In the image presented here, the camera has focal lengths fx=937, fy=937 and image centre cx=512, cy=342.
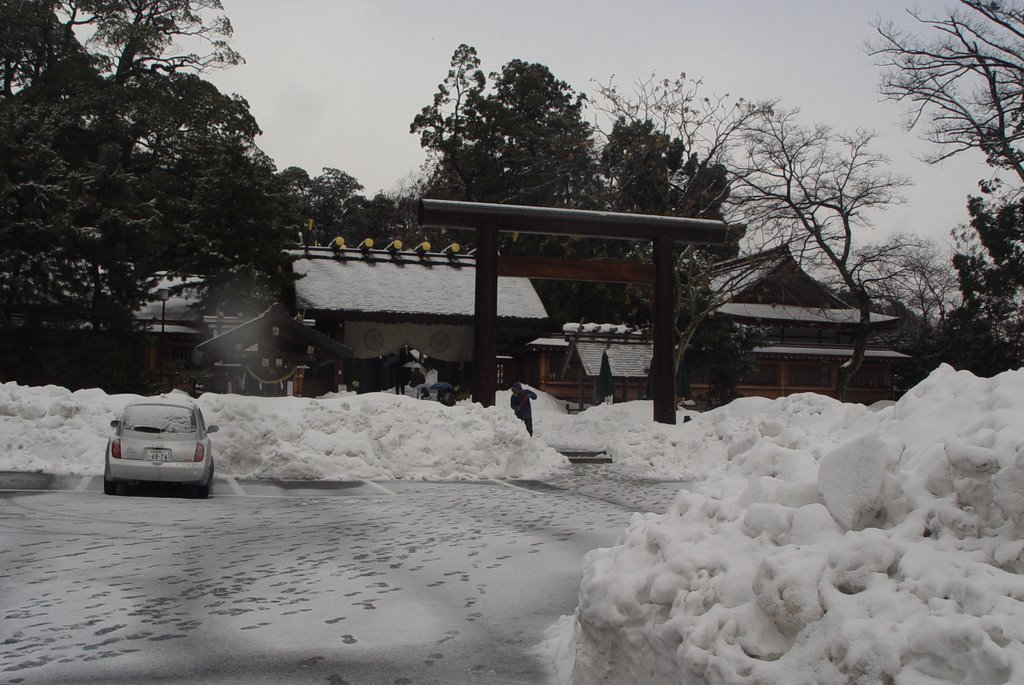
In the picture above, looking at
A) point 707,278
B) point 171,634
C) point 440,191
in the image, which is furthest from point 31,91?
point 171,634

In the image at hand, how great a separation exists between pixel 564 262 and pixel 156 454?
987cm

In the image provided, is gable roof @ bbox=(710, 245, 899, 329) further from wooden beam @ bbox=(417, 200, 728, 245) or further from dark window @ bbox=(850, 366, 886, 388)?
wooden beam @ bbox=(417, 200, 728, 245)

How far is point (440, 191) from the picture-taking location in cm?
4697

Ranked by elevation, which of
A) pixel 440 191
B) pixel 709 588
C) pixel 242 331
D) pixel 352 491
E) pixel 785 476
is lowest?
pixel 352 491

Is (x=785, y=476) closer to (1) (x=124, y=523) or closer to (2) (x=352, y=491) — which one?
(1) (x=124, y=523)

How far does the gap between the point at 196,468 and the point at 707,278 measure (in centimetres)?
2072

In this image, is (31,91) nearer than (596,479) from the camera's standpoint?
No

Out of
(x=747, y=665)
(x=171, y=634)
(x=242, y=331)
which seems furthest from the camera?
(x=242, y=331)

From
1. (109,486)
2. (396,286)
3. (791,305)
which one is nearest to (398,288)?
(396,286)

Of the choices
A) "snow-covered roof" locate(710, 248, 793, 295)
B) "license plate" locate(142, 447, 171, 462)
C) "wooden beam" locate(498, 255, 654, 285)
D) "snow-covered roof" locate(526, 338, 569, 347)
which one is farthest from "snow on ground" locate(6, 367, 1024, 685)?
"snow-covered roof" locate(526, 338, 569, 347)

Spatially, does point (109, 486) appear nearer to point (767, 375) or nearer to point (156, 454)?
point (156, 454)

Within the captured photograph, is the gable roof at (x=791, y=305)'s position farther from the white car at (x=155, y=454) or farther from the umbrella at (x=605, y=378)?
the white car at (x=155, y=454)

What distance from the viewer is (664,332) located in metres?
20.8

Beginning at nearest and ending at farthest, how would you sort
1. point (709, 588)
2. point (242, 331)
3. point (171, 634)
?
point (709, 588) < point (171, 634) < point (242, 331)
